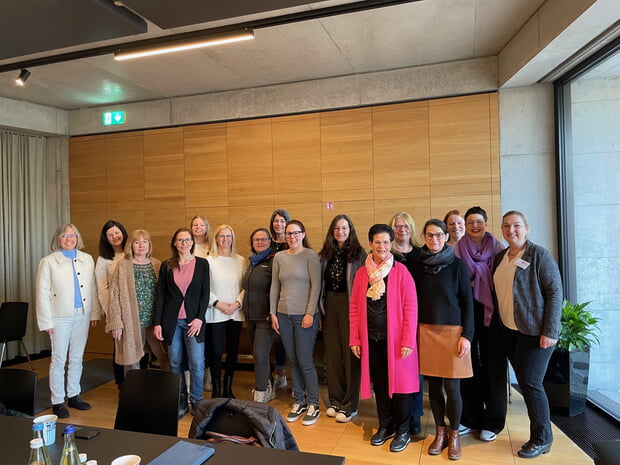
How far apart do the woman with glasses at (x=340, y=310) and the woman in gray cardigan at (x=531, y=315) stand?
1170 millimetres

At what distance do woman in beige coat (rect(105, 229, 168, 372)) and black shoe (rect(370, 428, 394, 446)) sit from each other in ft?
7.14

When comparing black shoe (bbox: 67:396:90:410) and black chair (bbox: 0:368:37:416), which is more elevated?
black chair (bbox: 0:368:37:416)

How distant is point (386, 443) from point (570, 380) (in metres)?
1.73

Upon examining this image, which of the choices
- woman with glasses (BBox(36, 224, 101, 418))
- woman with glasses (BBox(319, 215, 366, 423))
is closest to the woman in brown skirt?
woman with glasses (BBox(319, 215, 366, 423))

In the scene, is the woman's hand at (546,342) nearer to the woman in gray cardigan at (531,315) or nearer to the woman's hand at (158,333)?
the woman in gray cardigan at (531,315)

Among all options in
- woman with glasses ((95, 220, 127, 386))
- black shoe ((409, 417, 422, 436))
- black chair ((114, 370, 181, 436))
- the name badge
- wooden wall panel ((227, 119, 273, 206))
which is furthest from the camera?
wooden wall panel ((227, 119, 273, 206))

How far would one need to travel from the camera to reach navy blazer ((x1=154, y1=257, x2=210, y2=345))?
12.1 feet

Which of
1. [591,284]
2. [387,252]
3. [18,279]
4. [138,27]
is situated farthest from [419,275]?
[18,279]

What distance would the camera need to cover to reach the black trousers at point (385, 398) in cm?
310

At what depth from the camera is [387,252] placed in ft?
10.2

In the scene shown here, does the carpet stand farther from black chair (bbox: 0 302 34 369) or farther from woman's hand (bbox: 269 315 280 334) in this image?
woman's hand (bbox: 269 315 280 334)

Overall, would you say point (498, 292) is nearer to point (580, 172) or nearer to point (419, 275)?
point (419, 275)

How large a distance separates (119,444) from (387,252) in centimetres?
210

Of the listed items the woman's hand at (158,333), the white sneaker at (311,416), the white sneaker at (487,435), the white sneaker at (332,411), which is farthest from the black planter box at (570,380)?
the woman's hand at (158,333)
